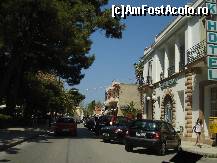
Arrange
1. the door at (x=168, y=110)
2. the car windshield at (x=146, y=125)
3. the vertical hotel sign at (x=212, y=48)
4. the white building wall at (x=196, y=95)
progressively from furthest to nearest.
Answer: the door at (x=168, y=110) → the white building wall at (x=196, y=95) → the vertical hotel sign at (x=212, y=48) → the car windshield at (x=146, y=125)

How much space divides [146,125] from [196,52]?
969 cm

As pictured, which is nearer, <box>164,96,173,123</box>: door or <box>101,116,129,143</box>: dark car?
<box>101,116,129,143</box>: dark car

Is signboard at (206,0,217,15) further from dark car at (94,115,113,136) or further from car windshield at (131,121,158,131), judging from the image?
dark car at (94,115,113,136)

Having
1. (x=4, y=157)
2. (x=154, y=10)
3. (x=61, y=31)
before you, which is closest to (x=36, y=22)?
(x=61, y=31)

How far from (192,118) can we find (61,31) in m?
10.2

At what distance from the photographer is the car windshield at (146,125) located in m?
21.5

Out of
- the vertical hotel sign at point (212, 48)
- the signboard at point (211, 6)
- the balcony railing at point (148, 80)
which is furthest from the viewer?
the balcony railing at point (148, 80)

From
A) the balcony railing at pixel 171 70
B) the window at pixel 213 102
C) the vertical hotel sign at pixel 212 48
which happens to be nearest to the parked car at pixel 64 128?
the balcony railing at pixel 171 70

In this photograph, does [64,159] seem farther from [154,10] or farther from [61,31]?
[61,31]

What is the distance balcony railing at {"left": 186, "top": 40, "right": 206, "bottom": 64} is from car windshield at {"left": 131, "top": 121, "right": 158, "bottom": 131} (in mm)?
7410

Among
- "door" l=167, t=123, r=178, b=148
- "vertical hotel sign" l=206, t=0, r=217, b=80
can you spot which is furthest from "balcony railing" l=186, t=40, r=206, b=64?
"door" l=167, t=123, r=178, b=148

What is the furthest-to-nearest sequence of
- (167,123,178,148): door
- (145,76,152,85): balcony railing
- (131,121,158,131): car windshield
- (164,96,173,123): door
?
(145,76,152,85): balcony railing
(164,96,173,123): door
(167,123,178,148): door
(131,121,158,131): car windshield

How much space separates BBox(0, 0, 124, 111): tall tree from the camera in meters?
27.9

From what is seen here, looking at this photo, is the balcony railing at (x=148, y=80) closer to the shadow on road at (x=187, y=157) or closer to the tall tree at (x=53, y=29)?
the tall tree at (x=53, y=29)
